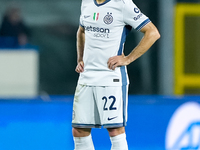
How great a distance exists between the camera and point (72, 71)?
28.2ft

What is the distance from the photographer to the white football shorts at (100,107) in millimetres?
3357

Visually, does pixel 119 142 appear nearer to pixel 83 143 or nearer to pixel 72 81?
pixel 83 143

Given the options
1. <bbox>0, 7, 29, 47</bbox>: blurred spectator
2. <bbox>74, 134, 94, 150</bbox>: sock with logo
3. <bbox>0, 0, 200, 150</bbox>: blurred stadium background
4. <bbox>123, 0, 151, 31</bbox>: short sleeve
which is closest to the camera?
<bbox>123, 0, 151, 31</bbox>: short sleeve

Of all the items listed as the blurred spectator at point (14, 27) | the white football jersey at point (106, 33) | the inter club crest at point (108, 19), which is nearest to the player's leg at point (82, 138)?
the white football jersey at point (106, 33)

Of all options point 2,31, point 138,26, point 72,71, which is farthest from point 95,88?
point 72,71

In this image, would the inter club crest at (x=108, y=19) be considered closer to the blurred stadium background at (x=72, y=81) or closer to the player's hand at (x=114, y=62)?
the player's hand at (x=114, y=62)

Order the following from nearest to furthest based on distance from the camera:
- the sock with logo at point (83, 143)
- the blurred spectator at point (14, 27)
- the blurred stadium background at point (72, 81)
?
the sock with logo at point (83, 143), the blurred stadium background at point (72, 81), the blurred spectator at point (14, 27)

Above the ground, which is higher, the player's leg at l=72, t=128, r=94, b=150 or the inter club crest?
the inter club crest

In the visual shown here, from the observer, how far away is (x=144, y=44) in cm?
334

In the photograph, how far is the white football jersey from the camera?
333 centimetres

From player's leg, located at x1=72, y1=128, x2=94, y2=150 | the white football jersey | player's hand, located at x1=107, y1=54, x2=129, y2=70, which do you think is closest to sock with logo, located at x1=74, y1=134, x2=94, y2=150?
player's leg, located at x1=72, y1=128, x2=94, y2=150

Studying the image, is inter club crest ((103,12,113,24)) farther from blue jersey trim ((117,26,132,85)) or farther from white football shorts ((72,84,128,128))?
white football shorts ((72,84,128,128))

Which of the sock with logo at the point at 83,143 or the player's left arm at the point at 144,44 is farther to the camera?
the sock with logo at the point at 83,143

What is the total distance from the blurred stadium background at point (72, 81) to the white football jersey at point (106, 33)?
3.31ft
